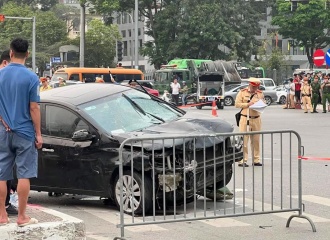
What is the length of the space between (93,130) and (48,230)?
108 inches

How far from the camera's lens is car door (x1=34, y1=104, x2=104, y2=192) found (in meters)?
10.1

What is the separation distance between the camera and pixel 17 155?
748cm

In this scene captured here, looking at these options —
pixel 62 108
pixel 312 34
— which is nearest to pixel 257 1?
pixel 312 34

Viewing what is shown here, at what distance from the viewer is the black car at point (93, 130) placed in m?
9.98

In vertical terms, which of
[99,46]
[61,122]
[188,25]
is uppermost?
[188,25]

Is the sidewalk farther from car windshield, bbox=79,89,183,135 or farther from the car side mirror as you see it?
car windshield, bbox=79,89,183,135

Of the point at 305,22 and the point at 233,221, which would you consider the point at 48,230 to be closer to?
the point at 233,221

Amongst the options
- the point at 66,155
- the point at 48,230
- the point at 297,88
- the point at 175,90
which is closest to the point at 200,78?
the point at 175,90

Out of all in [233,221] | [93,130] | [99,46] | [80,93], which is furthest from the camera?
[99,46]

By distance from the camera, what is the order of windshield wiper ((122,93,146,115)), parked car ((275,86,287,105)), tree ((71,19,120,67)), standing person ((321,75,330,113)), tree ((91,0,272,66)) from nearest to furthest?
1. windshield wiper ((122,93,146,115))
2. standing person ((321,75,330,113))
3. parked car ((275,86,287,105))
4. tree ((91,0,272,66))
5. tree ((71,19,120,67))

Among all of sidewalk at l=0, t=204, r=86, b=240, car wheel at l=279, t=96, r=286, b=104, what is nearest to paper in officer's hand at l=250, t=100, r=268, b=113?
sidewalk at l=0, t=204, r=86, b=240

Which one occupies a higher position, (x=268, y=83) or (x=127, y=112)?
(x=127, y=112)

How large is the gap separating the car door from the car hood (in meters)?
0.48

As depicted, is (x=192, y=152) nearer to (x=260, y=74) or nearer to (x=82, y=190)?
(x=82, y=190)
